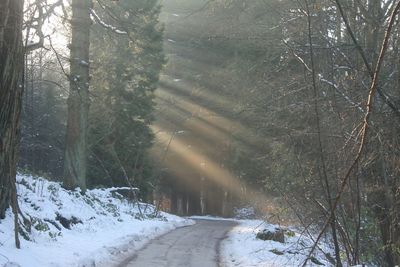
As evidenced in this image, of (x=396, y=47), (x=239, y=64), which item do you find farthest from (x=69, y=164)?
(x=239, y=64)

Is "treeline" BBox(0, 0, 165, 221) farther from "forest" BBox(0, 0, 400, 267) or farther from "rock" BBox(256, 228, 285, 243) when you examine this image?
"rock" BBox(256, 228, 285, 243)

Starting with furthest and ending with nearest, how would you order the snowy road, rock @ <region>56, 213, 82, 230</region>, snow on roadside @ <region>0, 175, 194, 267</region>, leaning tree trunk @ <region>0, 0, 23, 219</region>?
rock @ <region>56, 213, 82, 230</region> → the snowy road → snow on roadside @ <region>0, 175, 194, 267</region> → leaning tree trunk @ <region>0, 0, 23, 219</region>

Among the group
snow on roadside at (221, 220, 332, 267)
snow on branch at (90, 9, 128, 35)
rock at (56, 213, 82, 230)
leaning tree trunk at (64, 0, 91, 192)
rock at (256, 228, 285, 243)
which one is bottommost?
rock at (256, 228, 285, 243)

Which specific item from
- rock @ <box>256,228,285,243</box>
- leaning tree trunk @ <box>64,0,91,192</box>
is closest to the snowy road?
rock @ <box>256,228,285,243</box>

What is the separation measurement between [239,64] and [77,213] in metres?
20.8

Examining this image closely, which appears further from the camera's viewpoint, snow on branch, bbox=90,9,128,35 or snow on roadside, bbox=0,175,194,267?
snow on branch, bbox=90,9,128,35

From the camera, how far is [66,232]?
10812mm

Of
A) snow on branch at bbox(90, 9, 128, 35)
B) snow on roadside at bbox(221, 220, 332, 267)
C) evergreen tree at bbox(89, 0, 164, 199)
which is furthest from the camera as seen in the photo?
evergreen tree at bbox(89, 0, 164, 199)

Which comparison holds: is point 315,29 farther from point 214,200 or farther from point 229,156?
point 214,200

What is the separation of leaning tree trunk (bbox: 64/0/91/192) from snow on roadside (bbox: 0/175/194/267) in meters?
0.85

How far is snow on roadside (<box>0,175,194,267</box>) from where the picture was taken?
24.7 ft

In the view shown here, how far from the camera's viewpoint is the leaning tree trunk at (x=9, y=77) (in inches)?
285

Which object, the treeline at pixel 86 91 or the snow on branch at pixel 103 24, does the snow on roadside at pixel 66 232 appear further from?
the snow on branch at pixel 103 24

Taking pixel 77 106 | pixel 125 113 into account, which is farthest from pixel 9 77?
pixel 125 113
